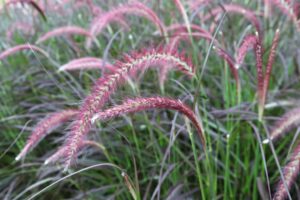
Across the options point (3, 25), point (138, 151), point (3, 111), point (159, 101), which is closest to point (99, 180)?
point (138, 151)

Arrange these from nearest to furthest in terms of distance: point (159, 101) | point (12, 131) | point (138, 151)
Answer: point (159, 101) < point (138, 151) < point (12, 131)

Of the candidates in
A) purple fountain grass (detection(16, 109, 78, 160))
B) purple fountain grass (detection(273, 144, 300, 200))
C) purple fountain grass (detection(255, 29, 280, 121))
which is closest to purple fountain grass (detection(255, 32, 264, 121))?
purple fountain grass (detection(255, 29, 280, 121))

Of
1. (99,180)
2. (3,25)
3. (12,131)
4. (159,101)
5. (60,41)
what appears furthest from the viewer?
(3,25)

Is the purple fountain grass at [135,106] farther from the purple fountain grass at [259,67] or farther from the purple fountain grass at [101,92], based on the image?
the purple fountain grass at [259,67]

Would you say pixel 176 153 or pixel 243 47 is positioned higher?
pixel 243 47

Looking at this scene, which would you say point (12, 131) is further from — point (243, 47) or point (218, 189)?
point (243, 47)

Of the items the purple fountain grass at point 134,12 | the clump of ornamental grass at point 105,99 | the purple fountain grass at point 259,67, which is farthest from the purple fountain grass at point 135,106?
the purple fountain grass at point 134,12

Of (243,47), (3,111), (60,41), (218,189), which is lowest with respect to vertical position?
(218,189)

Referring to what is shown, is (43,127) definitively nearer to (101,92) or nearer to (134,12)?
(101,92)

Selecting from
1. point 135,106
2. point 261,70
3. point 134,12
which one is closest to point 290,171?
point 261,70

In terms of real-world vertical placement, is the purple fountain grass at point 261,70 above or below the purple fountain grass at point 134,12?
below

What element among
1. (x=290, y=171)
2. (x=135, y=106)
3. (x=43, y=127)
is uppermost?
(x=135, y=106)
